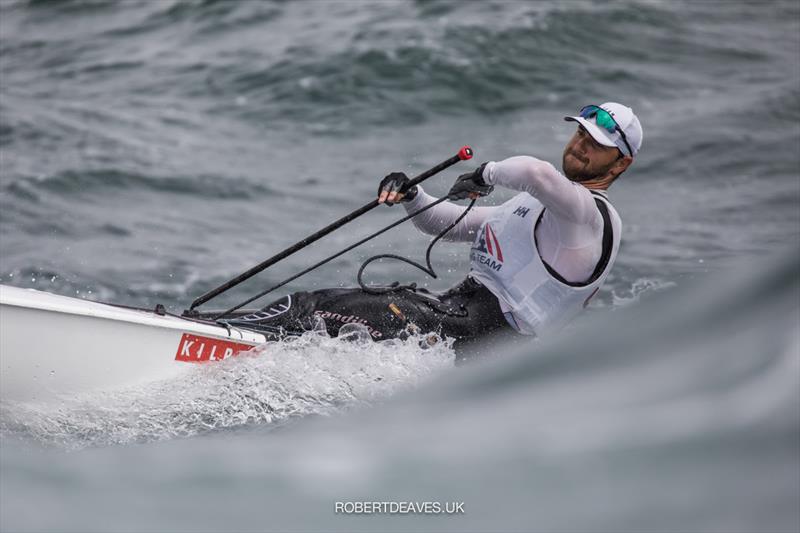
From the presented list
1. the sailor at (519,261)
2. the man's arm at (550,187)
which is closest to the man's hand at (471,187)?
the sailor at (519,261)

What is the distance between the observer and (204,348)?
3.88m

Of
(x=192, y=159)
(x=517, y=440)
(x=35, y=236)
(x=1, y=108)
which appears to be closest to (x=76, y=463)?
(x=517, y=440)

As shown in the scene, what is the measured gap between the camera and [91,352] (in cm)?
363

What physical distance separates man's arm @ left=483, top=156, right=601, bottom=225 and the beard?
0.13m

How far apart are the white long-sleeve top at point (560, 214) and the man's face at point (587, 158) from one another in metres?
0.12

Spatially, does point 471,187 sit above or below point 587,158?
below

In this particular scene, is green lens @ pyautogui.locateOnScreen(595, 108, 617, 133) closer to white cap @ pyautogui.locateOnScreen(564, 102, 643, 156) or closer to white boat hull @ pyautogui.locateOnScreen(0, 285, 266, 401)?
white cap @ pyautogui.locateOnScreen(564, 102, 643, 156)

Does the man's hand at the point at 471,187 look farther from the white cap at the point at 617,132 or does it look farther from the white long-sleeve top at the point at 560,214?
the white cap at the point at 617,132

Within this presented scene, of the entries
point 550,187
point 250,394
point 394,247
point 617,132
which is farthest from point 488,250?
point 394,247

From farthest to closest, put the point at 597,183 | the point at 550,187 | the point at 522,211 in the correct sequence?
the point at 522,211 → the point at 597,183 → the point at 550,187

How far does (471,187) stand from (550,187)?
38 cm

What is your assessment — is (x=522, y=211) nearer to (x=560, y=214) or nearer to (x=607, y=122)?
(x=560, y=214)

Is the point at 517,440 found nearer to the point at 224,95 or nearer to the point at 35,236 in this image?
the point at 35,236

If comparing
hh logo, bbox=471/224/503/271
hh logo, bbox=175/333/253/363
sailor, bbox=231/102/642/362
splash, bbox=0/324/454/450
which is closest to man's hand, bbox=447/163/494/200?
sailor, bbox=231/102/642/362
